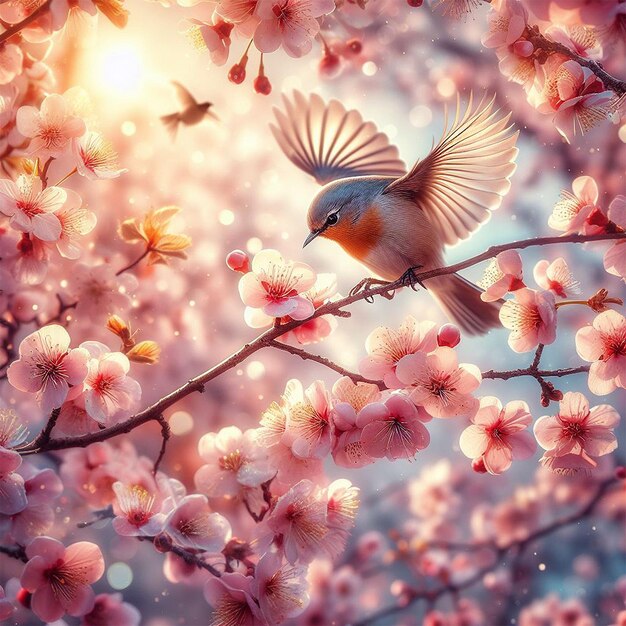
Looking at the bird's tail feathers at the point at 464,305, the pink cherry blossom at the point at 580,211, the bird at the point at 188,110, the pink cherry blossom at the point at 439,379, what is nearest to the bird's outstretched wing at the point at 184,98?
the bird at the point at 188,110

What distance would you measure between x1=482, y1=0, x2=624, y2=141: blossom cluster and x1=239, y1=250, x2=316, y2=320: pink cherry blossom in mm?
632

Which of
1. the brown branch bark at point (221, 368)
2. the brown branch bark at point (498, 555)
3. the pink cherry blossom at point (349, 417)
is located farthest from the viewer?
the brown branch bark at point (498, 555)

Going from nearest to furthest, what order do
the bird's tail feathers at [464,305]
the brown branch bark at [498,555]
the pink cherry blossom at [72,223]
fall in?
the pink cherry blossom at [72,223] → the bird's tail feathers at [464,305] → the brown branch bark at [498,555]

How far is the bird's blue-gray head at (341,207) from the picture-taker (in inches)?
75.0

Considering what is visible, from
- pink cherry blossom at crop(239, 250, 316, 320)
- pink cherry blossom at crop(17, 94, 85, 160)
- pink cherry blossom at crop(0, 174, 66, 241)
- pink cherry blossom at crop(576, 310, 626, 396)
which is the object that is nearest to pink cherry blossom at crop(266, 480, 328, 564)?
pink cherry blossom at crop(239, 250, 316, 320)

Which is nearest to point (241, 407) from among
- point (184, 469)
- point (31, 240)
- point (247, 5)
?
point (184, 469)

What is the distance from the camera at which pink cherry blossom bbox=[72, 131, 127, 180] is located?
1.28 m

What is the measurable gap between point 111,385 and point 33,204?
0.38 metres

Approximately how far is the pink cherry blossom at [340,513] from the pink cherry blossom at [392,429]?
147 mm

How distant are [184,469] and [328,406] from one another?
2.68 m

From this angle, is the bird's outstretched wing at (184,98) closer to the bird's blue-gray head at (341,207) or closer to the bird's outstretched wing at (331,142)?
the bird's outstretched wing at (331,142)

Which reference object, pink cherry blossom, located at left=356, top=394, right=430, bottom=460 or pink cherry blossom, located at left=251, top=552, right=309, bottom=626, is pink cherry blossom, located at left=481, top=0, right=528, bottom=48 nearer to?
pink cherry blossom, located at left=356, top=394, right=430, bottom=460

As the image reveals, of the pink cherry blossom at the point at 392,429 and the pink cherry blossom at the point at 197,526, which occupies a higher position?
the pink cherry blossom at the point at 392,429

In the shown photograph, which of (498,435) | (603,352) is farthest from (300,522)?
(603,352)
